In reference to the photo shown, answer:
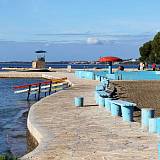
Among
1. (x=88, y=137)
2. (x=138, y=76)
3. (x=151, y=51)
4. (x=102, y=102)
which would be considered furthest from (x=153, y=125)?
(x=151, y=51)

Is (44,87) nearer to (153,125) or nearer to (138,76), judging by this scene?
(138,76)

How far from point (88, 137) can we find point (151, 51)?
7640cm

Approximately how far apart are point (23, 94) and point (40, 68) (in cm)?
4973

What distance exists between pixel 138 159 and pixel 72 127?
491cm

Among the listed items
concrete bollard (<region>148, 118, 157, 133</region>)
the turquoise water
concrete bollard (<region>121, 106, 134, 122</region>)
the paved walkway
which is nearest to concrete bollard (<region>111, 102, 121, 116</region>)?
the paved walkway

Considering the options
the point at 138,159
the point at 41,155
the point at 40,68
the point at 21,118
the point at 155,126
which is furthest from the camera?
the point at 40,68

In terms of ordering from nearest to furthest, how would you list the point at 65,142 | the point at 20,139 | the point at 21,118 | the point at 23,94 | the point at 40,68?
the point at 65,142
the point at 20,139
the point at 21,118
the point at 23,94
the point at 40,68

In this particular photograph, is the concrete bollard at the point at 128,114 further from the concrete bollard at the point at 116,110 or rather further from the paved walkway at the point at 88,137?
the concrete bollard at the point at 116,110

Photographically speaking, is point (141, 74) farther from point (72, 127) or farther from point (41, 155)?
point (41, 155)

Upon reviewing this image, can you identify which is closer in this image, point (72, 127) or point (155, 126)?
point (155, 126)

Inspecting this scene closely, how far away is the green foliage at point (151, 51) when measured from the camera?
3115 inches

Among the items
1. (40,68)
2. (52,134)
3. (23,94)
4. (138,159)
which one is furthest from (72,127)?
(40,68)

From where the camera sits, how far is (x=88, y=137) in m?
12.6

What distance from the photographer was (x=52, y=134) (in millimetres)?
13266
